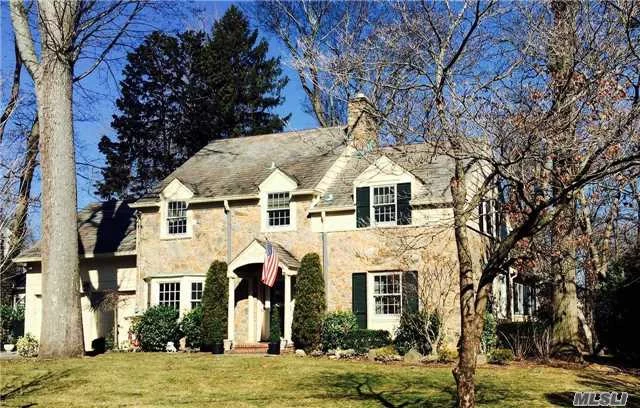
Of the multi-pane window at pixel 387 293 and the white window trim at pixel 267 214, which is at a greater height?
the white window trim at pixel 267 214

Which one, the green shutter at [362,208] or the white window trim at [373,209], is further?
the green shutter at [362,208]

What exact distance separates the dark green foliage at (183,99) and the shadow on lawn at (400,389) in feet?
92.7

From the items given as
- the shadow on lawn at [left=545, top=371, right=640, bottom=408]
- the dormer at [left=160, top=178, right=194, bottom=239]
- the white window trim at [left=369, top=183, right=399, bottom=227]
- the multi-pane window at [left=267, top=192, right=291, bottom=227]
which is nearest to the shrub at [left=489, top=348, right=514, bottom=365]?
the shadow on lawn at [left=545, top=371, right=640, bottom=408]

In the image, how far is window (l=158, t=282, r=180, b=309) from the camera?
83.9 feet

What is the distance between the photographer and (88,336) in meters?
27.9

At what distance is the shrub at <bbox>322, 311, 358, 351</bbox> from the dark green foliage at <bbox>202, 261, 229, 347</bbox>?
3.69 metres

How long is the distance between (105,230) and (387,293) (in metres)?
12.8

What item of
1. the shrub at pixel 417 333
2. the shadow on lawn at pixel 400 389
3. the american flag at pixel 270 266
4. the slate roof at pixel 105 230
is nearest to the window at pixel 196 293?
the slate roof at pixel 105 230

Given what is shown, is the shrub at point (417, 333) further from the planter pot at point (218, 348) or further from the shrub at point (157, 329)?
the shrub at point (157, 329)

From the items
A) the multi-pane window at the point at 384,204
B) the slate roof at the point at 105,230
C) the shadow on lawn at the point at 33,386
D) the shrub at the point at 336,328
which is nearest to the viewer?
the shadow on lawn at the point at 33,386

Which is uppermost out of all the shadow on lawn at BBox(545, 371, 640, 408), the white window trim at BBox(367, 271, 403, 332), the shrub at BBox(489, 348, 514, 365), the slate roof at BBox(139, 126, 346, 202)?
the slate roof at BBox(139, 126, 346, 202)

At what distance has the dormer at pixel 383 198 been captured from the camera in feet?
74.2

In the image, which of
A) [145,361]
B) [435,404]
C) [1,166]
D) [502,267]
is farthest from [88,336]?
[502,267]

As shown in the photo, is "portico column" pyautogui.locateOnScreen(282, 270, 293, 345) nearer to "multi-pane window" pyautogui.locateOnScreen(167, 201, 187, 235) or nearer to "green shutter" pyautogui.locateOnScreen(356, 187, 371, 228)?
"green shutter" pyautogui.locateOnScreen(356, 187, 371, 228)
